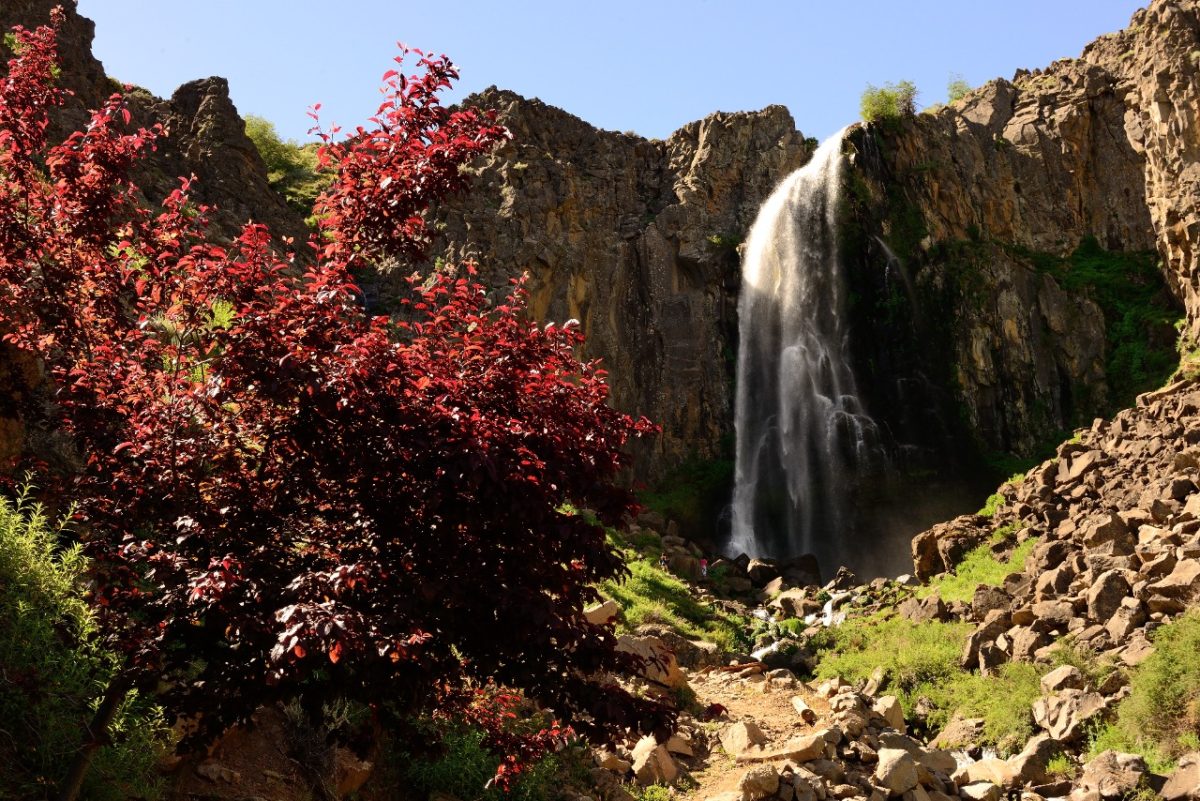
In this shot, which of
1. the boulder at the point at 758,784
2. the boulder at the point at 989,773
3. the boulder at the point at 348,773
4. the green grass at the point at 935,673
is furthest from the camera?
the green grass at the point at 935,673

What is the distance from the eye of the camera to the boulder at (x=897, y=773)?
1043cm

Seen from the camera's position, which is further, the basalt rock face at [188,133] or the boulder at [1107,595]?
the basalt rock face at [188,133]

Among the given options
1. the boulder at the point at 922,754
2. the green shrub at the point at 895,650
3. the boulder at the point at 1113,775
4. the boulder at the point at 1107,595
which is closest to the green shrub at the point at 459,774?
the boulder at the point at 922,754

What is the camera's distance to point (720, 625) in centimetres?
1977

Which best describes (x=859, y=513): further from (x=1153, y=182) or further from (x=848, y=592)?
(x=1153, y=182)

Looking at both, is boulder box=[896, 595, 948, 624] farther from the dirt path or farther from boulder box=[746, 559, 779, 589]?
boulder box=[746, 559, 779, 589]

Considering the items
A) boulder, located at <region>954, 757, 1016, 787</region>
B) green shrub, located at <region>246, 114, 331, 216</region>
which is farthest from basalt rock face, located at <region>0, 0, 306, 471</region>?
boulder, located at <region>954, 757, 1016, 787</region>

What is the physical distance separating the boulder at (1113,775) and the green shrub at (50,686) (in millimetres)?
9591

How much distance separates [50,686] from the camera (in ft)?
19.6

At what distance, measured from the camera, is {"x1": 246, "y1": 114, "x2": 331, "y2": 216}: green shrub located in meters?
45.3

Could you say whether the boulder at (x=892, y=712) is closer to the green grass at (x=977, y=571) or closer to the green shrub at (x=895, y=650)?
the green shrub at (x=895, y=650)

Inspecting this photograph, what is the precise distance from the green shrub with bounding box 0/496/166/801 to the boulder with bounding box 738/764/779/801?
581 cm

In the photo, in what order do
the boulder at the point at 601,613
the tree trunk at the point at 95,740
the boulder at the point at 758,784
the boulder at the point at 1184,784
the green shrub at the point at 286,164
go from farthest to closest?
1. the green shrub at the point at 286,164
2. the boulder at the point at 601,613
3. the boulder at the point at 758,784
4. the boulder at the point at 1184,784
5. the tree trunk at the point at 95,740

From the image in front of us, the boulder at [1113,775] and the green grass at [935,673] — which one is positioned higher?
the green grass at [935,673]
